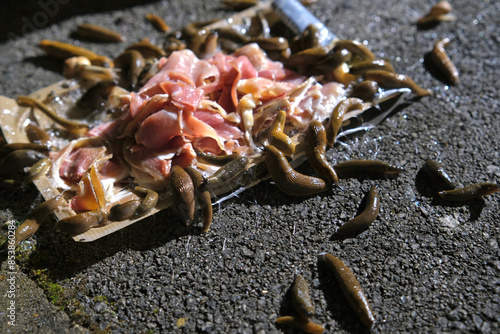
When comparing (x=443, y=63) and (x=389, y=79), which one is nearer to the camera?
(x=389, y=79)

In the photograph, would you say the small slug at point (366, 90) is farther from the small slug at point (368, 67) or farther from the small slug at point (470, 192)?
the small slug at point (470, 192)

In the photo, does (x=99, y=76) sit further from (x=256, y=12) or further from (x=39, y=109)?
(x=256, y=12)

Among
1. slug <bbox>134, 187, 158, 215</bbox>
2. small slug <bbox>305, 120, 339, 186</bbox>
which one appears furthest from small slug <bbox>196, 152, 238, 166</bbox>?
small slug <bbox>305, 120, 339, 186</bbox>

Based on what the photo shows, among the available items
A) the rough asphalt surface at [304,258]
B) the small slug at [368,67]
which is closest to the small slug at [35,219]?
the rough asphalt surface at [304,258]

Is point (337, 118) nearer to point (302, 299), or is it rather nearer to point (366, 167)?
point (366, 167)

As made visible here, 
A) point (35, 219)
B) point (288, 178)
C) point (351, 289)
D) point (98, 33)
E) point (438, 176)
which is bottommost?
point (351, 289)

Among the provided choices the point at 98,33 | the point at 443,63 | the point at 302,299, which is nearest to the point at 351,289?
the point at 302,299

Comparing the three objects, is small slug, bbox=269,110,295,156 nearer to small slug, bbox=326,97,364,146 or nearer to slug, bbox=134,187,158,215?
small slug, bbox=326,97,364,146
